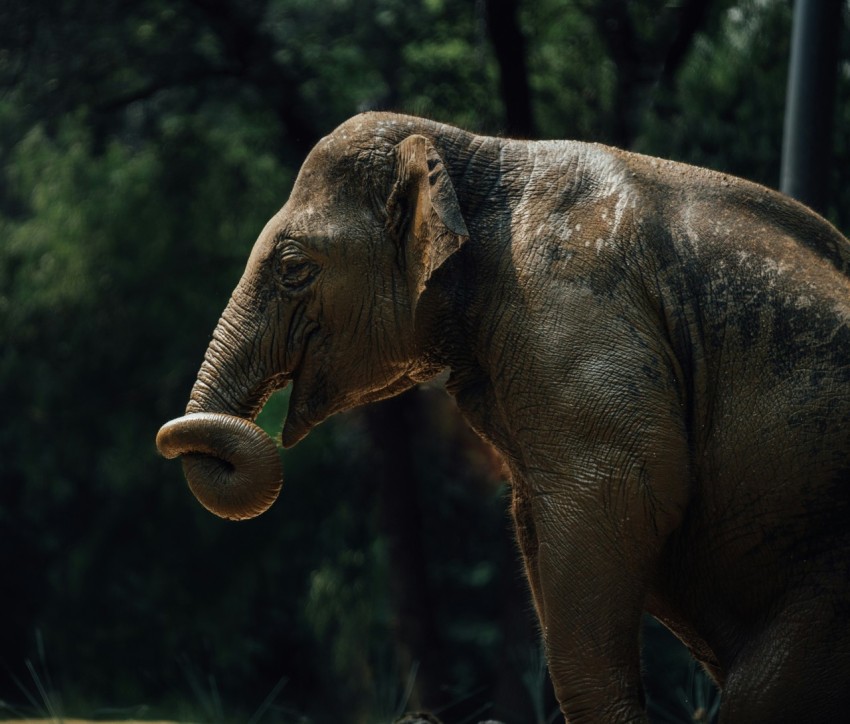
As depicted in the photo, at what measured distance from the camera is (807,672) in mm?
3877

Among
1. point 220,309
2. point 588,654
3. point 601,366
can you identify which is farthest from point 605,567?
point 220,309

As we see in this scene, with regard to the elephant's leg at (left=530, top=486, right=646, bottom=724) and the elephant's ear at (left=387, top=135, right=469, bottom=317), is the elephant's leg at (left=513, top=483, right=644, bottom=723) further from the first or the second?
the elephant's ear at (left=387, top=135, right=469, bottom=317)

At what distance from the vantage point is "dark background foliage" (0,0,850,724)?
11.6 m

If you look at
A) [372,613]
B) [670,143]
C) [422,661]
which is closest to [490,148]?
[670,143]

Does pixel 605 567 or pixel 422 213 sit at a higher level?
pixel 422 213

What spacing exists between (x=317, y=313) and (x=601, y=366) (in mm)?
971

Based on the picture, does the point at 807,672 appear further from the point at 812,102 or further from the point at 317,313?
the point at 812,102

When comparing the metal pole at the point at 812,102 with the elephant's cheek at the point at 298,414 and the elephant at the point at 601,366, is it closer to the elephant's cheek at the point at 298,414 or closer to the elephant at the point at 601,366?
the elephant at the point at 601,366

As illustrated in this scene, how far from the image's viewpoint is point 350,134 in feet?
14.5

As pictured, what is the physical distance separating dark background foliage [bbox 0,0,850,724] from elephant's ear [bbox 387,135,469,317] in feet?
16.4

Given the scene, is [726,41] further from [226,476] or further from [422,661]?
[226,476]

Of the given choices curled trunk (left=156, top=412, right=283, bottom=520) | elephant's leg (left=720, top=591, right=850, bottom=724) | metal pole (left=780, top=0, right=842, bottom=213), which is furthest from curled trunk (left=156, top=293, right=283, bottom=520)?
metal pole (left=780, top=0, right=842, bottom=213)

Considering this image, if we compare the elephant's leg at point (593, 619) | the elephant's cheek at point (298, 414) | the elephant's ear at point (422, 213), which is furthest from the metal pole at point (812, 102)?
the elephant's leg at point (593, 619)

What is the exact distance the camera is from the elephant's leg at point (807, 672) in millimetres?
3879
